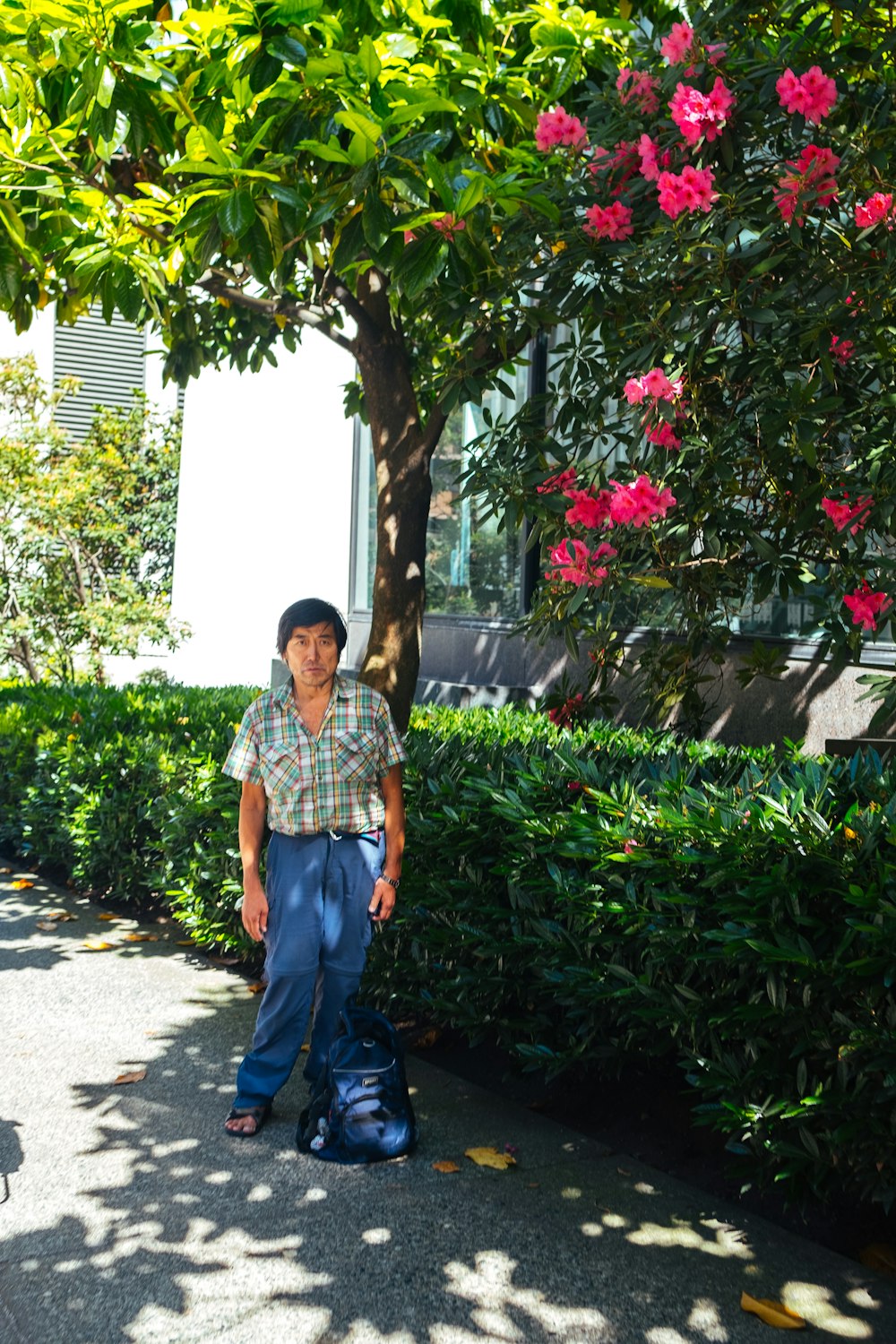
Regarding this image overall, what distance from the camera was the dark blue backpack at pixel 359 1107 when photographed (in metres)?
4.19

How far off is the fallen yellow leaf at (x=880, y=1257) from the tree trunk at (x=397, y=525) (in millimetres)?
3481

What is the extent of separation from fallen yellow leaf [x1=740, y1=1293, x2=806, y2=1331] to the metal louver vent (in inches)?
801

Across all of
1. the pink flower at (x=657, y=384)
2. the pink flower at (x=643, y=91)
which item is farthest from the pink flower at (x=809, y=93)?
the pink flower at (x=657, y=384)

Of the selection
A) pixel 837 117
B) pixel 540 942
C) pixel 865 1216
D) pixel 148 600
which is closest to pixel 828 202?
pixel 837 117

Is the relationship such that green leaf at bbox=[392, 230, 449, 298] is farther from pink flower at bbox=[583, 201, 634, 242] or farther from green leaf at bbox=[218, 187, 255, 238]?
pink flower at bbox=[583, 201, 634, 242]

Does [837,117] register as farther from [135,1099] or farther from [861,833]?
[135,1099]

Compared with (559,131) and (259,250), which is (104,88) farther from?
(559,131)

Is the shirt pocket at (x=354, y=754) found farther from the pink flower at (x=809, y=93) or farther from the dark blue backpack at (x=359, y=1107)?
the pink flower at (x=809, y=93)

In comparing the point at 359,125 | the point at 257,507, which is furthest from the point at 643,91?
the point at 257,507

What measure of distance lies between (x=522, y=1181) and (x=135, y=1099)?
1509mm

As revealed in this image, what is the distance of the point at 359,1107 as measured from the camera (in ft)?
13.8

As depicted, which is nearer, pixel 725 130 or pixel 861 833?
pixel 861 833

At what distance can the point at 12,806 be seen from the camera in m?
9.45

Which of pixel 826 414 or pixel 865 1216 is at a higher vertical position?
pixel 826 414
